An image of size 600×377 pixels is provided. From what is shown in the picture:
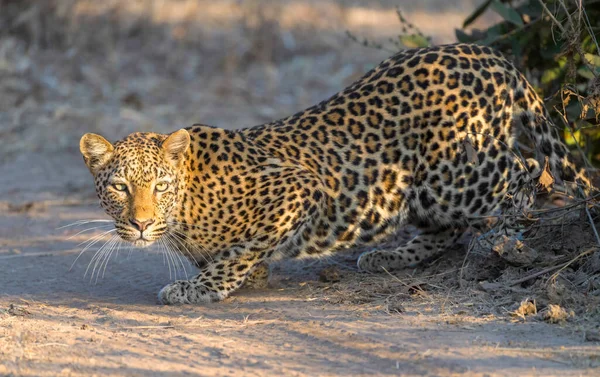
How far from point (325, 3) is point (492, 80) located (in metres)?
11.6

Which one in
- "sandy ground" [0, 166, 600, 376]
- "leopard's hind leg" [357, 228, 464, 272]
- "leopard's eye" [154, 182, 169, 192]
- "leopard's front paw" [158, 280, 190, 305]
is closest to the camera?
"sandy ground" [0, 166, 600, 376]

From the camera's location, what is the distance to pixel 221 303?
689cm

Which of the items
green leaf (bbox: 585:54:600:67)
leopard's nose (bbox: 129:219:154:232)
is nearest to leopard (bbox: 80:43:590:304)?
leopard's nose (bbox: 129:219:154:232)

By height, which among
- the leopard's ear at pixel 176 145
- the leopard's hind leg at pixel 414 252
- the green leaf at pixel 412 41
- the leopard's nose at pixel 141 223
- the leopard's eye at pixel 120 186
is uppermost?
the green leaf at pixel 412 41

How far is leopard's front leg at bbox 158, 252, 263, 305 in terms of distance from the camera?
6852 mm

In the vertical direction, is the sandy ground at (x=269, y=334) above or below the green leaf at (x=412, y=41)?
below

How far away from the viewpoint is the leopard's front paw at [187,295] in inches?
269

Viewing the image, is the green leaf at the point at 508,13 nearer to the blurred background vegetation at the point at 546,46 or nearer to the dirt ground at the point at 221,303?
the blurred background vegetation at the point at 546,46

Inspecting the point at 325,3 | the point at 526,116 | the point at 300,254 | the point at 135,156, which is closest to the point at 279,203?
the point at 300,254

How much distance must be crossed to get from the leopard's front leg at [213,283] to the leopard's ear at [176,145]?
2.67 feet

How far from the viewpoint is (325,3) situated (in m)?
18.5

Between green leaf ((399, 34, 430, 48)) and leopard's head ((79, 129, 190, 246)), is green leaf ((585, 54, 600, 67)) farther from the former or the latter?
leopard's head ((79, 129, 190, 246))

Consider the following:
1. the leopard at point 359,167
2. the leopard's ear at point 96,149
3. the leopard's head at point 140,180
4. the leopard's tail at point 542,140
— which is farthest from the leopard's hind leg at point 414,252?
the leopard's ear at point 96,149

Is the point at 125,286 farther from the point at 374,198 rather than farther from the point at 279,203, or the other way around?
the point at 374,198
